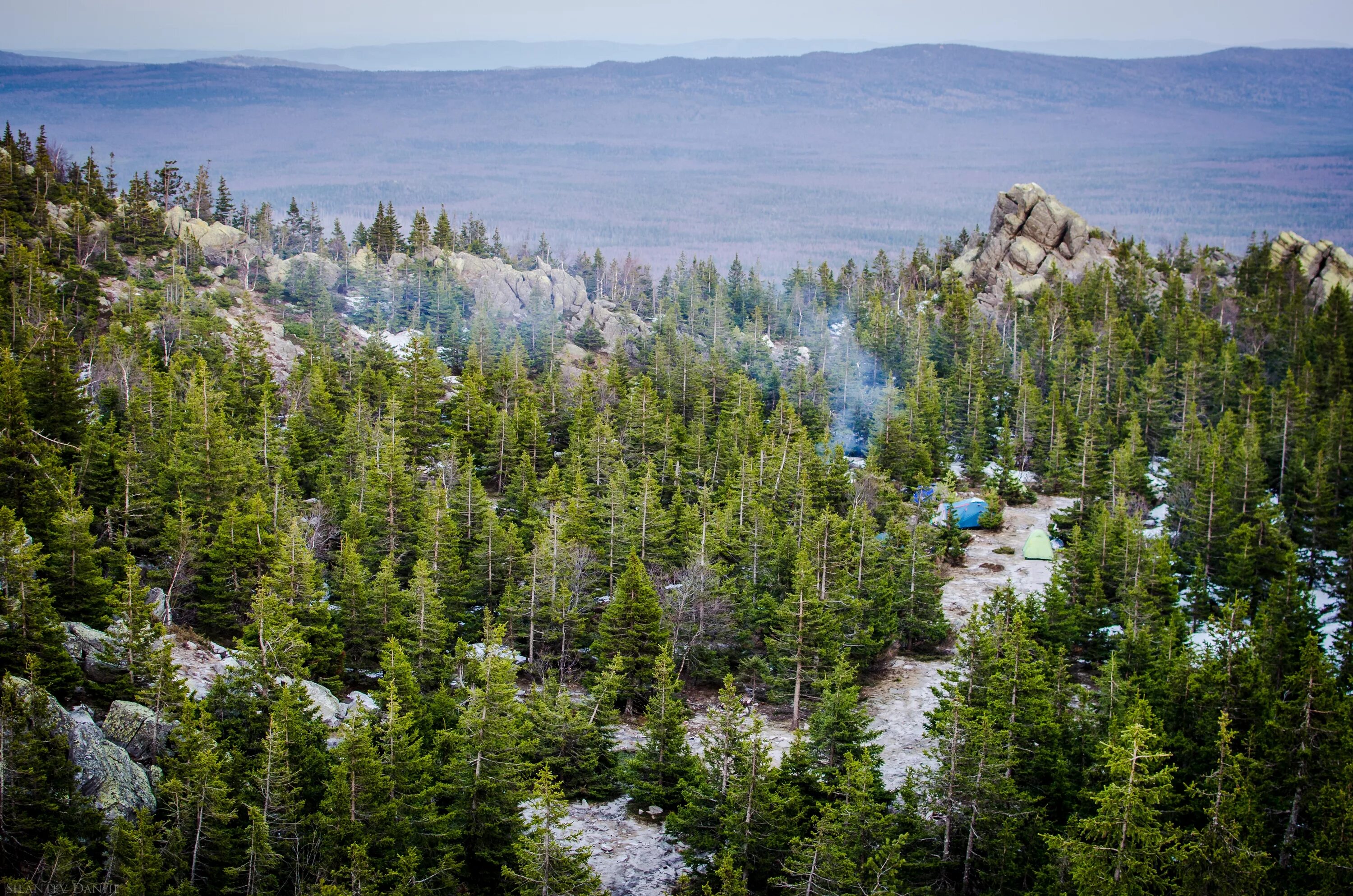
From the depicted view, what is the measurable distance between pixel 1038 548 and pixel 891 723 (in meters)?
27.9

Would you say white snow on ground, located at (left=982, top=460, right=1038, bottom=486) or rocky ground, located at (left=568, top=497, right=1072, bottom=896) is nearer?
rocky ground, located at (left=568, top=497, right=1072, bottom=896)

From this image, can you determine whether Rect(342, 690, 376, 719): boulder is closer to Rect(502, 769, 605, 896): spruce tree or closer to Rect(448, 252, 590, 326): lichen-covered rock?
Rect(502, 769, 605, 896): spruce tree

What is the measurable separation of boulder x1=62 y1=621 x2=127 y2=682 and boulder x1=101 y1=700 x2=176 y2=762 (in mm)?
2896

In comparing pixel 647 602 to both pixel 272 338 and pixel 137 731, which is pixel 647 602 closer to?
pixel 137 731

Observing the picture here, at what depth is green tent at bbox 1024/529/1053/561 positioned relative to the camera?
73.3 m

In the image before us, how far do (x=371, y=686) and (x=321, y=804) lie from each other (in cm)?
1937

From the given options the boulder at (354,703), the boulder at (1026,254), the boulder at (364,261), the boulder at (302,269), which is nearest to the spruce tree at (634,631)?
the boulder at (354,703)

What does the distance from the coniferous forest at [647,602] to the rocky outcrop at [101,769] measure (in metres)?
0.14

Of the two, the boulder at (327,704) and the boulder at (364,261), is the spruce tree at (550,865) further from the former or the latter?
the boulder at (364,261)

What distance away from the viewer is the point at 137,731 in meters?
35.2

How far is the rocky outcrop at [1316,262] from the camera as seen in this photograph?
135 m

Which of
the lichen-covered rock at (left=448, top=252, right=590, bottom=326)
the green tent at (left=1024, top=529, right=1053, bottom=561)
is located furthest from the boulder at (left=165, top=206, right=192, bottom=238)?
the green tent at (left=1024, top=529, right=1053, bottom=561)

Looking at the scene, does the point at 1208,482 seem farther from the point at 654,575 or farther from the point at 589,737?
the point at 589,737

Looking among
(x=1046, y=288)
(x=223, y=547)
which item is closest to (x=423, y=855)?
(x=223, y=547)
